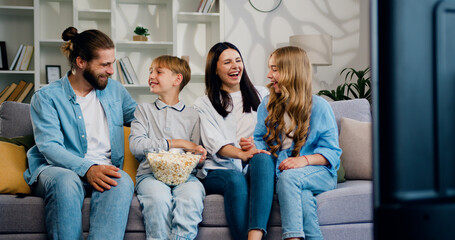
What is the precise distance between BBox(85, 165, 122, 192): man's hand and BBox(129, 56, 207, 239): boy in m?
0.14

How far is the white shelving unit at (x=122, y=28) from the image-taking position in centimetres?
386

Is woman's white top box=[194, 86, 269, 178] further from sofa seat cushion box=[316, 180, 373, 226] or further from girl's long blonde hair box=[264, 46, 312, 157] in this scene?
sofa seat cushion box=[316, 180, 373, 226]

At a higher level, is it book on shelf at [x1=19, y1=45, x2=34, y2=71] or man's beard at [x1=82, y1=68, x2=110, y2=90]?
book on shelf at [x1=19, y1=45, x2=34, y2=71]

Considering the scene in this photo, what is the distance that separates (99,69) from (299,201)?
1.05m

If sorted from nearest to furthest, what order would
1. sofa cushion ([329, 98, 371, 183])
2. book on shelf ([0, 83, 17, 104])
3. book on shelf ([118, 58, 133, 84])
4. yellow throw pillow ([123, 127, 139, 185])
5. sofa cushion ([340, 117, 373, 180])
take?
yellow throw pillow ([123, 127, 139, 185]), sofa cushion ([340, 117, 373, 180]), sofa cushion ([329, 98, 371, 183]), book on shelf ([0, 83, 17, 104]), book on shelf ([118, 58, 133, 84])

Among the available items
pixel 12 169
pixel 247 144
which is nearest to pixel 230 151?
pixel 247 144

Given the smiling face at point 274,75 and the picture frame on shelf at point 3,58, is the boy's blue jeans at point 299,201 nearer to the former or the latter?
the smiling face at point 274,75

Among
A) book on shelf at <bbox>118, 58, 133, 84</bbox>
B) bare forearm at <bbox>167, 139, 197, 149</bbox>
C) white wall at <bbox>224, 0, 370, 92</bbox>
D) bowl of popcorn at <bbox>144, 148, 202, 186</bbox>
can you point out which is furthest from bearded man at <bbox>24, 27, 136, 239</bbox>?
white wall at <bbox>224, 0, 370, 92</bbox>

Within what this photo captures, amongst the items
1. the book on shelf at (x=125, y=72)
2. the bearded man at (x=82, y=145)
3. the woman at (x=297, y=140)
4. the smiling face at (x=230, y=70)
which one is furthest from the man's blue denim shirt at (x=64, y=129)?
the book on shelf at (x=125, y=72)

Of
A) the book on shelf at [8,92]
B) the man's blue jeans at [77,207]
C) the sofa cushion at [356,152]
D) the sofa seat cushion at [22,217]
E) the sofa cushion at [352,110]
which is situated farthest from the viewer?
the book on shelf at [8,92]

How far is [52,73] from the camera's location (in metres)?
3.91

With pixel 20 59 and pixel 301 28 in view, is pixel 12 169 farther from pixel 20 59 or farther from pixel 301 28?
pixel 301 28

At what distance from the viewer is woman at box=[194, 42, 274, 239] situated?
1795mm

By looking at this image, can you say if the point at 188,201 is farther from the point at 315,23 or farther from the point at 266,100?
the point at 315,23
